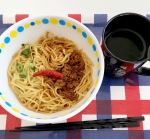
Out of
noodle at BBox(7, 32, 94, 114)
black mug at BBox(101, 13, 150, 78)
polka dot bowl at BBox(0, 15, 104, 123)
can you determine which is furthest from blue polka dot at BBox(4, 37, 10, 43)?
black mug at BBox(101, 13, 150, 78)

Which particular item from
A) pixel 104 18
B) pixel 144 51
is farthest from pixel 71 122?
pixel 104 18

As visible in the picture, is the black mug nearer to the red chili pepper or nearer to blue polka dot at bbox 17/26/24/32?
the red chili pepper

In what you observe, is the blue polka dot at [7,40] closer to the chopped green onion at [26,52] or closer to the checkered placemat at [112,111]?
the chopped green onion at [26,52]

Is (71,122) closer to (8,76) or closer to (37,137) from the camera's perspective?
(37,137)

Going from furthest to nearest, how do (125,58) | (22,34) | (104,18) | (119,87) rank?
(104,18), (119,87), (22,34), (125,58)

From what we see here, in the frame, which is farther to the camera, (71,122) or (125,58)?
(71,122)

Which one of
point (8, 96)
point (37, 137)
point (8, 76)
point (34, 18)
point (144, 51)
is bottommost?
point (37, 137)

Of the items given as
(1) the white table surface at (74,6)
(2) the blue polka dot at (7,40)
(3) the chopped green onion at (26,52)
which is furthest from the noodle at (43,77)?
(1) the white table surface at (74,6)
